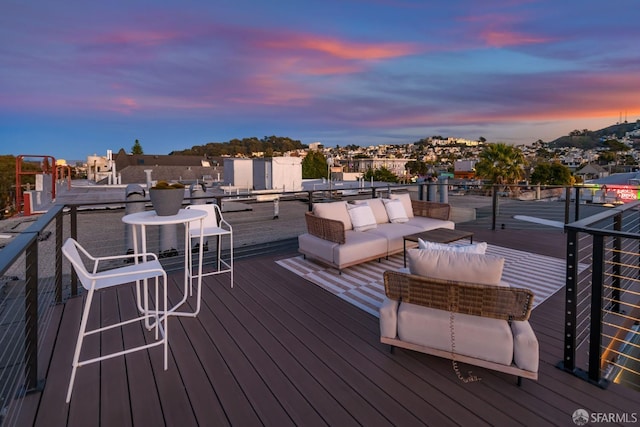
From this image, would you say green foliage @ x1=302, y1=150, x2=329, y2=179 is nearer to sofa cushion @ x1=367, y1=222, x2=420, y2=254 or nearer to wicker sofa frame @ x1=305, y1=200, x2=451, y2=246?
wicker sofa frame @ x1=305, y1=200, x2=451, y2=246

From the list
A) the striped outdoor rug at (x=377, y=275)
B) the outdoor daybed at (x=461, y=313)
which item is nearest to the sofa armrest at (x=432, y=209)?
the striped outdoor rug at (x=377, y=275)

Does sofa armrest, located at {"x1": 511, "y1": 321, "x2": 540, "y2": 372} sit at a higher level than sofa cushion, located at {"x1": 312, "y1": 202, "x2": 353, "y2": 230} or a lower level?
lower

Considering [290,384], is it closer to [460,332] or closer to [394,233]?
[460,332]

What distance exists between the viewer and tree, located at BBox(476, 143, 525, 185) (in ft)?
62.2

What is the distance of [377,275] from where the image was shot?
13.6 feet

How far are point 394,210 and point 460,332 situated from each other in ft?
11.5

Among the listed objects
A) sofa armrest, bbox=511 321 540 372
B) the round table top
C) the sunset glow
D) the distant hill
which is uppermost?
the distant hill

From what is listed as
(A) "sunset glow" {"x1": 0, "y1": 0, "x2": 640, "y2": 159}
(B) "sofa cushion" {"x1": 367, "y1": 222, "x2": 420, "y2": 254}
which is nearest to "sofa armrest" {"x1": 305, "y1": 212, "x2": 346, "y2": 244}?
(B) "sofa cushion" {"x1": 367, "y1": 222, "x2": 420, "y2": 254}

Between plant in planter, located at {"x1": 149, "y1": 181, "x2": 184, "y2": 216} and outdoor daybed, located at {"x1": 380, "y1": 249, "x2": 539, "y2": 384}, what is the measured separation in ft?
5.62

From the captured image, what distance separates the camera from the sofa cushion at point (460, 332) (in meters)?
1.97

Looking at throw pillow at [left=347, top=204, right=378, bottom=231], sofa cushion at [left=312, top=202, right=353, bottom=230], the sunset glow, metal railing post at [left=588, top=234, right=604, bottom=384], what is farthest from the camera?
the sunset glow

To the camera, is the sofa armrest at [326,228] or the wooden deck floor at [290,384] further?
the sofa armrest at [326,228]

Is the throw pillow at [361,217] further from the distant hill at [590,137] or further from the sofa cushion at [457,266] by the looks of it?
the distant hill at [590,137]

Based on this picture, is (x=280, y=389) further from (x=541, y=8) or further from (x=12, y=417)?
(x=541, y=8)
